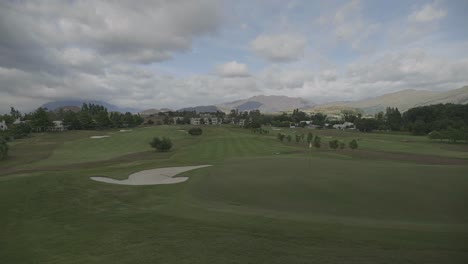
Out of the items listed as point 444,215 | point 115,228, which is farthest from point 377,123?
point 115,228

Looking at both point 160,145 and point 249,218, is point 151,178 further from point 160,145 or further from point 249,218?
point 160,145

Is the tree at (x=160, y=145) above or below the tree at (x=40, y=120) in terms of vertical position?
below

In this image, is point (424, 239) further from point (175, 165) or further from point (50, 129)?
point (50, 129)

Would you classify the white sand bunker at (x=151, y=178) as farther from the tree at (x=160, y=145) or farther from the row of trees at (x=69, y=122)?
the row of trees at (x=69, y=122)

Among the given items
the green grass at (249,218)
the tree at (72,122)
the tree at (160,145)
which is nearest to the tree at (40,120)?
the tree at (72,122)

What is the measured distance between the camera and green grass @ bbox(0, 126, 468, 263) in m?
9.78

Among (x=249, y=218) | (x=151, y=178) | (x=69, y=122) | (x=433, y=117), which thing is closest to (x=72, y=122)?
(x=69, y=122)

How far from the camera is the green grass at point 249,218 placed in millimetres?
9781

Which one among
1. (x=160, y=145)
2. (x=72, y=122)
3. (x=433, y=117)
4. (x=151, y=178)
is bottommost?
(x=151, y=178)

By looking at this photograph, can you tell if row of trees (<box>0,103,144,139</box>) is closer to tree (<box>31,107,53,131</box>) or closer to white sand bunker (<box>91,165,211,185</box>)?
tree (<box>31,107,53,131</box>)

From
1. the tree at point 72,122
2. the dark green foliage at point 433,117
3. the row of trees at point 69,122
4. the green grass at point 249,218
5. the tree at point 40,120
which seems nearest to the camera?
the green grass at point 249,218

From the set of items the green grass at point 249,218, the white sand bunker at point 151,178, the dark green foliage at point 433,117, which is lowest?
the white sand bunker at point 151,178

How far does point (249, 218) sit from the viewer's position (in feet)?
45.8

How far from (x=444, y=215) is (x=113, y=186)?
23301mm
